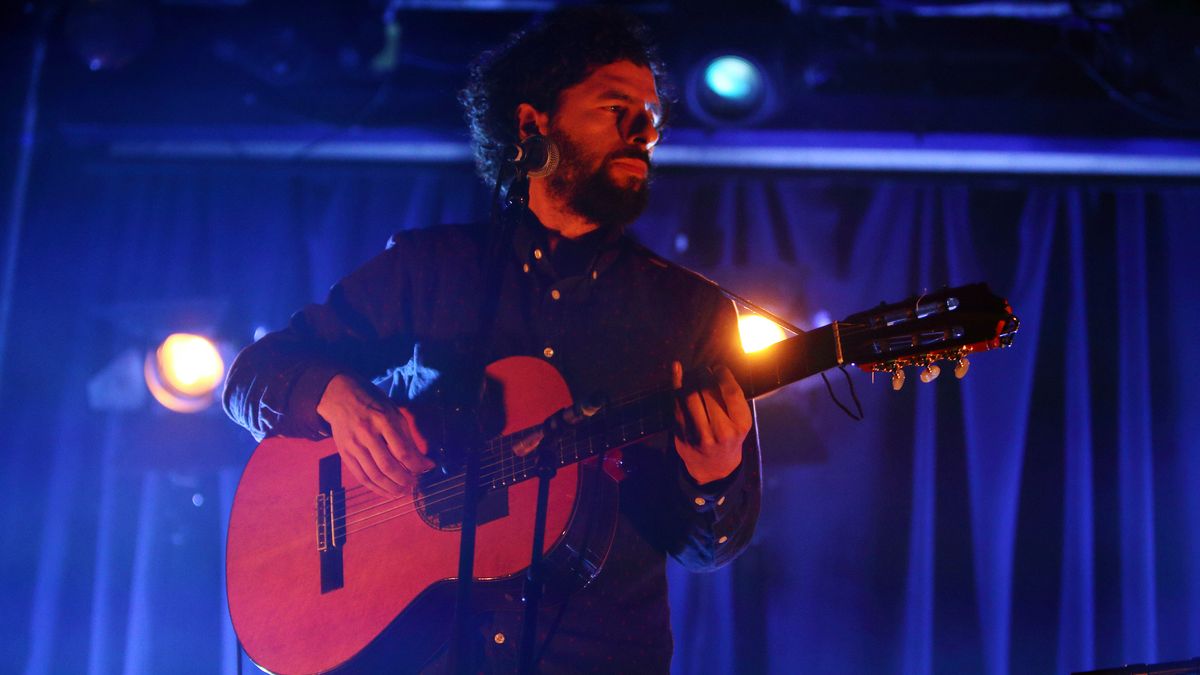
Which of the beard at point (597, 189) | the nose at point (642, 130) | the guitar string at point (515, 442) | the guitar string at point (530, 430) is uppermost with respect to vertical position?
the nose at point (642, 130)

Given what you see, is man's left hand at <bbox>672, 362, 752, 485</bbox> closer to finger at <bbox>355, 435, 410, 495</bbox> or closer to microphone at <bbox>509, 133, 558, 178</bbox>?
microphone at <bbox>509, 133, 558, 178</bbox>

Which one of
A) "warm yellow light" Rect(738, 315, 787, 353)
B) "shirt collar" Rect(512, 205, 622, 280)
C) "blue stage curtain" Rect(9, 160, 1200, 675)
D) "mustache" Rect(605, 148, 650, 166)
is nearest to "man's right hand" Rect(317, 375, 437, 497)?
"shirt collar" Rect(512, 205, 622, 280)

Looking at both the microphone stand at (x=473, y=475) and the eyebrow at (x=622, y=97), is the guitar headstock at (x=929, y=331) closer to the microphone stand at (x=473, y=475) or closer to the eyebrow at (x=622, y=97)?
the microphone stand at (x=473, y=475)

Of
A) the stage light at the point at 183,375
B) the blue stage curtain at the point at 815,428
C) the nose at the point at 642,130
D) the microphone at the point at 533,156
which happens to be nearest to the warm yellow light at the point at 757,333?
the blue stage curtain at the point at 815,428

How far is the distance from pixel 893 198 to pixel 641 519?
3173 millimetres

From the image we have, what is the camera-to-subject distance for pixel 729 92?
13.3 ft

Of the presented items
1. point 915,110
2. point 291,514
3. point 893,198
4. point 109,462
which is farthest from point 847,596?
point 109,462

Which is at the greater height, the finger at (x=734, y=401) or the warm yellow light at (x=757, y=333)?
the warm yellow light at (x=757, y=333)

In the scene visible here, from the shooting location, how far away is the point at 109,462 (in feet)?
15.5

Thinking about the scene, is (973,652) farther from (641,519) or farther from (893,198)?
(641,519)

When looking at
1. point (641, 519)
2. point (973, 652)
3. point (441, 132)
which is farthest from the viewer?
point (441, 132)

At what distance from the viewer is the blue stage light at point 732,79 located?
157 inches

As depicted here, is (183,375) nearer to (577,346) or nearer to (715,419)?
(577,346)

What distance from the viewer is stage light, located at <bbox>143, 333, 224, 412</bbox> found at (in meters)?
4.46
